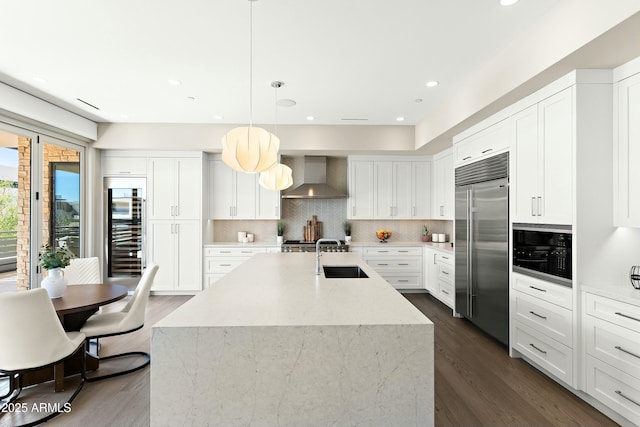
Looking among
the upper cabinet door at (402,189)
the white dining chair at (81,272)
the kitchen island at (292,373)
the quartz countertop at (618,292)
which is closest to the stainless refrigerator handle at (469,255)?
the quartz countertop at (618,292)

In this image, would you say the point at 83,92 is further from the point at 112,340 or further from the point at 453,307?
the point at 453,307

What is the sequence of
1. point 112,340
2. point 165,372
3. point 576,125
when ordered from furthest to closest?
point 112,340 < point 576,125 < point 165,372

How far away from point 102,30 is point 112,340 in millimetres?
2977

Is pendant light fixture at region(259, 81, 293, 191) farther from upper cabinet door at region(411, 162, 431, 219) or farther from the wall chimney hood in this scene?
upper cabinet door at region(411, 162, 431, 219)

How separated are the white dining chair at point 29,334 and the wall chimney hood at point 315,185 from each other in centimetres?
386

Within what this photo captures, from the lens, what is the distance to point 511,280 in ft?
10.3

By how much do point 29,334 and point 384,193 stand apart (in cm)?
492

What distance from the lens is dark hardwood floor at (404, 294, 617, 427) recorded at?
2191 mm

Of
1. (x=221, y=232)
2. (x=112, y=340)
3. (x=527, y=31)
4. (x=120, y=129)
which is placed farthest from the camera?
(x=221, y=232)

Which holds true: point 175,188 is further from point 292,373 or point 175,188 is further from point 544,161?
point 544,161

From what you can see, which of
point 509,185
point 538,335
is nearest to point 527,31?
point 509,185

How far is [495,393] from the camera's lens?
2512 mm

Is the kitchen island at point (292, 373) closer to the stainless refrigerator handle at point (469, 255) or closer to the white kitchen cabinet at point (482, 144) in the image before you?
the white kitchen cabinet at point (482, 144)

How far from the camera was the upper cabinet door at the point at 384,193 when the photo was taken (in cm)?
590
